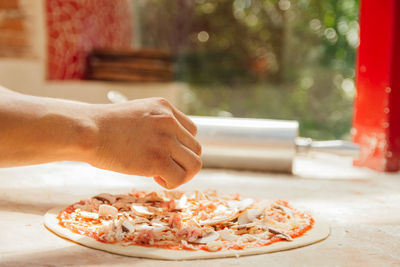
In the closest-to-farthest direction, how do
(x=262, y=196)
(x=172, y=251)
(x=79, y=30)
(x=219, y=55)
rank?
(x=172, y=251) < (x=262, y=196) < (x=79, y=30) < (x=219, y=55)

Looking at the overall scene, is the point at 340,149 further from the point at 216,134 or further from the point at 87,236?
Answer: the point at 87,236

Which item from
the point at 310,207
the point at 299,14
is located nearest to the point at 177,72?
the point at 299,14

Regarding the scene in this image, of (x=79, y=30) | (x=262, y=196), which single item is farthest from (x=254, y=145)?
(x=79, y=30)

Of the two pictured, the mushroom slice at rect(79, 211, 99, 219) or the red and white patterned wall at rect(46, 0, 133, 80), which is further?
the red and white patterned wall at rect(46, 0, 133, 80)

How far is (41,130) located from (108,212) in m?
0.23

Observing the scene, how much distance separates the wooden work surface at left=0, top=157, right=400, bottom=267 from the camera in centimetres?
79

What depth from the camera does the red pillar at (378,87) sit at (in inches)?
63.0

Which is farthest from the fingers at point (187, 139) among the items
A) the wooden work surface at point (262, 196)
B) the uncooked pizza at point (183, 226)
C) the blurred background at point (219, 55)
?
the blurred background at point (219, 55)

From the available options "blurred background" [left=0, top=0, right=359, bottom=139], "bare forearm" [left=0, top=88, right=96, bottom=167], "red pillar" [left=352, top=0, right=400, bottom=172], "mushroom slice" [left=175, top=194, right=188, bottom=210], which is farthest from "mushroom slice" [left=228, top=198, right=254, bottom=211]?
"blurred background" [left=0, top=0, right=359, bottom=139]

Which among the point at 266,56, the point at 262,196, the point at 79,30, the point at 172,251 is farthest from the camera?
the point at 266,56

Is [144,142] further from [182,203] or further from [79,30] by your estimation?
[79,30]

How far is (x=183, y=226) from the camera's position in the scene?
911mm

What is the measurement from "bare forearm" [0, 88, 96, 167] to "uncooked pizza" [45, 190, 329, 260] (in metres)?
0.14

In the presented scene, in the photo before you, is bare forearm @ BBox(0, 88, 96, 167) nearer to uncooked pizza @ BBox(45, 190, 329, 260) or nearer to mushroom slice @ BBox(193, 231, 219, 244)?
uncooked pizza @ BBox(45, 190, 329, 260)
